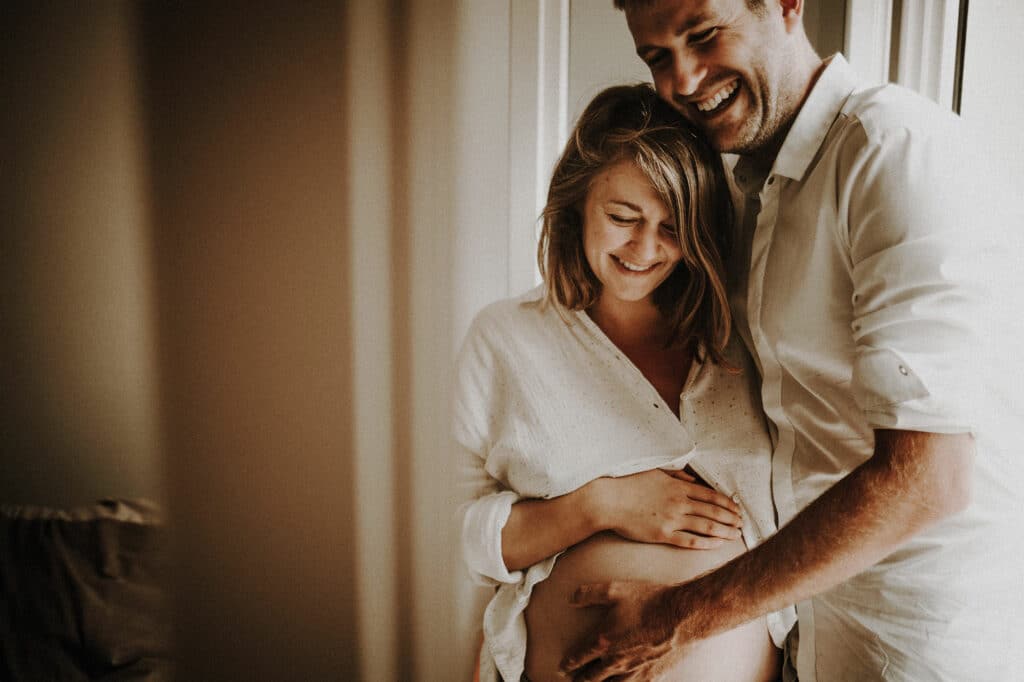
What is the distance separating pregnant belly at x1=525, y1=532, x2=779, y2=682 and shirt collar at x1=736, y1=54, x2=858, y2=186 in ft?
1.58

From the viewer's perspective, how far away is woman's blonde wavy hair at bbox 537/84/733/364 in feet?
2.53

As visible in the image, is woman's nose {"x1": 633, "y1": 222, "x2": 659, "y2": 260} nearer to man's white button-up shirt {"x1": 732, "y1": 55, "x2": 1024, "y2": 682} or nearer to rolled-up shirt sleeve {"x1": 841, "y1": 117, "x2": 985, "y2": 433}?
man's white button-up shirt {"x1": 732, "y1": 55, "x2": 1024, "y2": 682}

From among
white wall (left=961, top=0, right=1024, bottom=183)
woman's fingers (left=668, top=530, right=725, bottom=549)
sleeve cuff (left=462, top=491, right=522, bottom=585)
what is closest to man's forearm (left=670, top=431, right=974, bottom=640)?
woman's fingers (left=668, top=530, right=725, bottom=549)

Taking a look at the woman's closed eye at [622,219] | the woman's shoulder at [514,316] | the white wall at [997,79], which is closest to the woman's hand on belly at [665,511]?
the woman's shoulder at [514,316]

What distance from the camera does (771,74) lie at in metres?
0.73

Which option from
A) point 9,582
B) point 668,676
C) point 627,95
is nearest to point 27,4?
point 9,582

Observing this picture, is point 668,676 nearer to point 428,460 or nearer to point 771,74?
point 428,460

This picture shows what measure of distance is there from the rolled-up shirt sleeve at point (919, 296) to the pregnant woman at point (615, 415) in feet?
0.76

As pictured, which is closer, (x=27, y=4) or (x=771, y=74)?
(x=27, y=4)

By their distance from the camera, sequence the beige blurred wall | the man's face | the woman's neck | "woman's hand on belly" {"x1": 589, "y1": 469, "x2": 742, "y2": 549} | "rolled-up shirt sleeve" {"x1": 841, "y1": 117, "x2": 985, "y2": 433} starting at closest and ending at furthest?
the beige blurred wall, "rolled-up shirt sleeve" {"x1": 841, "y1": 117, "x2": 985, "y2": 433}, the man's face, "woman's hand on belly" {"x1": 589, "y1": 469, "x2": 742, "y2": 549}, the woman's neck

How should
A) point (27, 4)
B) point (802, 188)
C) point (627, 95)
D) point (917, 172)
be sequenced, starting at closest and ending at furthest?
point (27, 4), point (917, 172), point (802, 188), point (627, 95)

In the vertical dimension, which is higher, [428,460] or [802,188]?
[802,188]

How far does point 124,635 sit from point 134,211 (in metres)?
0.32

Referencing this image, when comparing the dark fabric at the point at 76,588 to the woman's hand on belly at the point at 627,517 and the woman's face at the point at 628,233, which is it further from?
the woman's face at the point at 628,233
